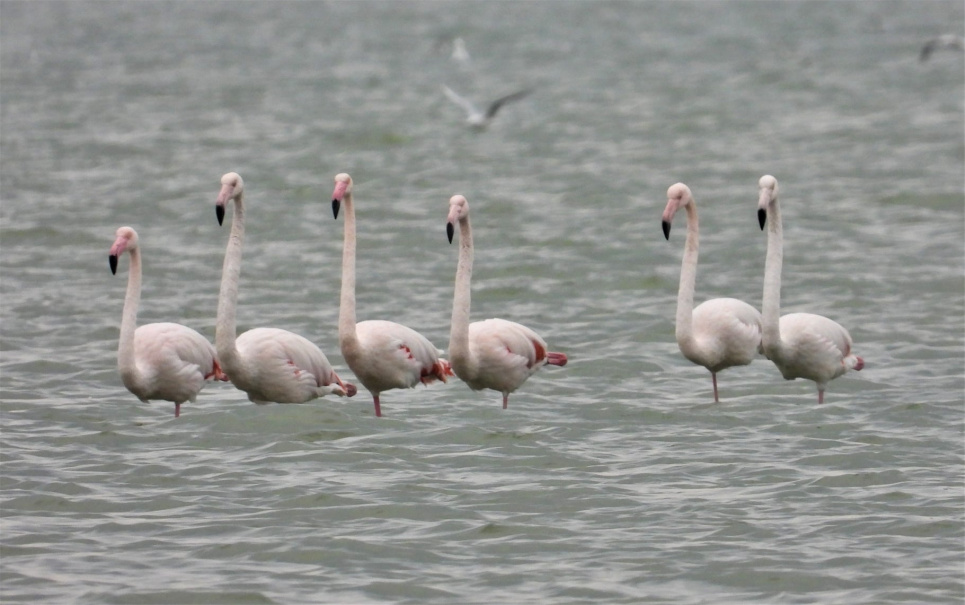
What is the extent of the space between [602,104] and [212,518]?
20846 millimetres

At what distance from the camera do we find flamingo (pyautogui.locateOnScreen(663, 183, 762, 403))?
10.0 m

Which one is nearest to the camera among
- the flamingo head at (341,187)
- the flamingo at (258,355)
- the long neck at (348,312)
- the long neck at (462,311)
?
the flamingo head at (341,187)

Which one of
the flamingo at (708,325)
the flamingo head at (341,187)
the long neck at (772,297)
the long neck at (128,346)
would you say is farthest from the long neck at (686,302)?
the long neck at (128,346)

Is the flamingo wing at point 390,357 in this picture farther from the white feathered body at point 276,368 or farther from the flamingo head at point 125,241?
the flamingo head at point 125,241

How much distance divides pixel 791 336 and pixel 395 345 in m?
2.56

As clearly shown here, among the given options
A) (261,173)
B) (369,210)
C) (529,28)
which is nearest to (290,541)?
(369,210)

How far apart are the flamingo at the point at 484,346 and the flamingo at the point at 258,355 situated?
91 cm

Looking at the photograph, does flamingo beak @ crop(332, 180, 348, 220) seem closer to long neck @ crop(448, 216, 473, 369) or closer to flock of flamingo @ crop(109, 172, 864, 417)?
flock of flamingo @ crop(109, 172, 864, 417)

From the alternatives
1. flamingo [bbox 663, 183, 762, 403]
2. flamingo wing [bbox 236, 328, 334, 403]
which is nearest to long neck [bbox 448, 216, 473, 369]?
flamingo wing [bbox 236, 328, 334, 403]

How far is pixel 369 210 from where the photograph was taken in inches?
760

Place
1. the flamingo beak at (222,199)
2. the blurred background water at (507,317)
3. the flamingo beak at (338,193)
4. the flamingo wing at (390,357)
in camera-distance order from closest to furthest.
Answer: the blurred background water at (507,317) → the flamingo beak at (222,199) → the flamingo beak at (338,193) → the flamingo wing at (390,357)

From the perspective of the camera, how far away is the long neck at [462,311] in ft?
31.7

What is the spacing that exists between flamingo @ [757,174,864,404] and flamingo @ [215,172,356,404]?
2852 mm

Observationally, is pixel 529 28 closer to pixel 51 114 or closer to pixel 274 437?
pixel 51 114
